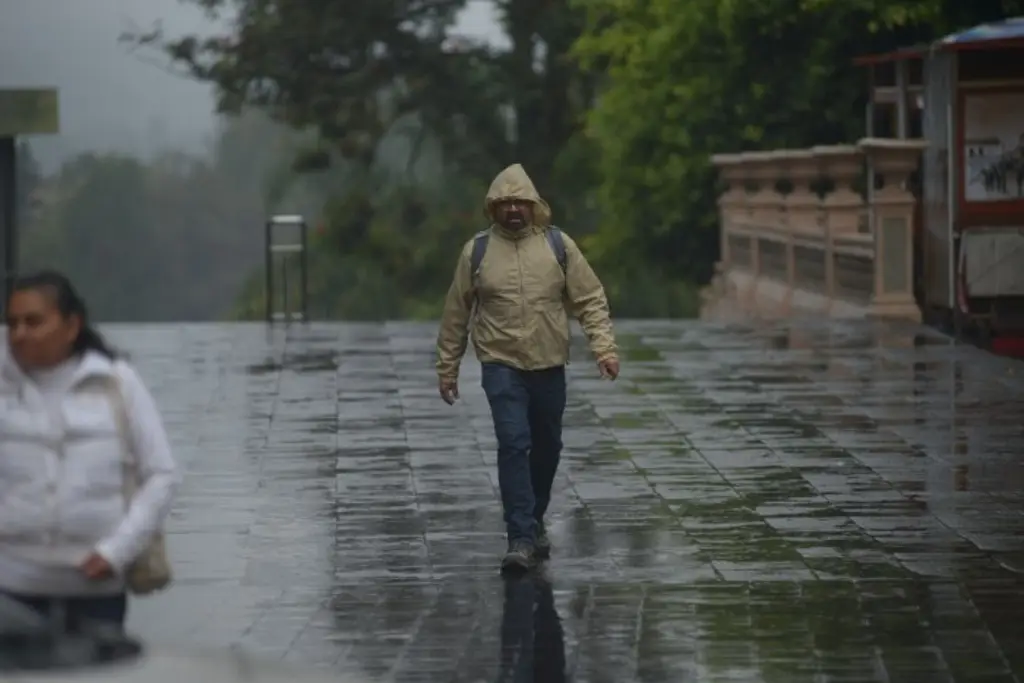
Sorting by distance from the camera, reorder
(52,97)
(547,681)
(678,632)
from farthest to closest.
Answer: (52,97) < (678,632) < (547,681)

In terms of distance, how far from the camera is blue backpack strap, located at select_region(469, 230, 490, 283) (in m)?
11.7

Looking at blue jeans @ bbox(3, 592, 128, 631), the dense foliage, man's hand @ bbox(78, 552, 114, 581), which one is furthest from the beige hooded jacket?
the dense foliage

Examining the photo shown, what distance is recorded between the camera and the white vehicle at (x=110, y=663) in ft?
16.6

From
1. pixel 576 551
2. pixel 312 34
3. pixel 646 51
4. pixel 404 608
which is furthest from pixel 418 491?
pixel 312 34

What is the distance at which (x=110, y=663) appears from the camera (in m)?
5.15

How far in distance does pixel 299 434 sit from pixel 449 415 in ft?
4.19

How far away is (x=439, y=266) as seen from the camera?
58000mm

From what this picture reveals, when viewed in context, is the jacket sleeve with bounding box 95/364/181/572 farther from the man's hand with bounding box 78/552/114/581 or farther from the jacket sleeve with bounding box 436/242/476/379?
the jacket sleeve with bounding box 436/242/476/379

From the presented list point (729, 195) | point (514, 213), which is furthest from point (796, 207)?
point (514, 213)

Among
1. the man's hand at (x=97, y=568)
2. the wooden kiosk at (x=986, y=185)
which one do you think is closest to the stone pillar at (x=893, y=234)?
the wooden kiosk at (x=986, y=185)

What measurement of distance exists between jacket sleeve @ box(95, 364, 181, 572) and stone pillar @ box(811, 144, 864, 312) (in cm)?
2229

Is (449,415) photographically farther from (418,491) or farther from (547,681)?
(547,681)

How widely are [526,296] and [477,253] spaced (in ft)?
0.93

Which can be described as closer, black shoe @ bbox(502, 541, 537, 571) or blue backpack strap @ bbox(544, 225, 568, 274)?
black shoe @ bbox(502, 541, 537, 571)
